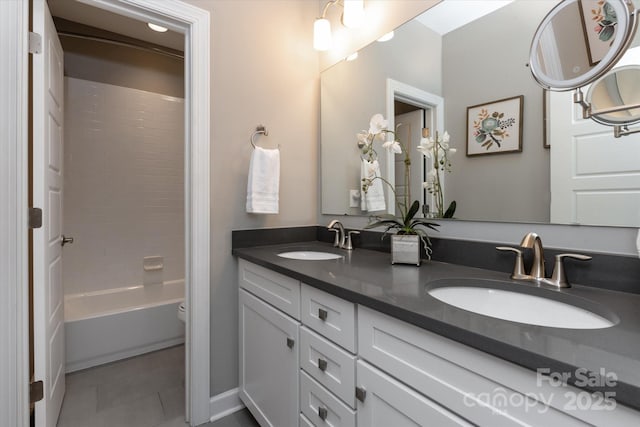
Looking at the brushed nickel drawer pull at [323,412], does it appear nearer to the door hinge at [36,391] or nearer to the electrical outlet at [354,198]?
the electrical outlet at [354,198]

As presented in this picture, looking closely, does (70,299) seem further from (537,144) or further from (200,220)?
(537,144)

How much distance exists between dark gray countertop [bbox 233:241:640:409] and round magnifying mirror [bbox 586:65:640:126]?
480mm

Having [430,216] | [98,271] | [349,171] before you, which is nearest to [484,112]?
[430,216]

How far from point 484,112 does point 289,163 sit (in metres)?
1.05

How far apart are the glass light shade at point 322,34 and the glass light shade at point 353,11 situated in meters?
0.14

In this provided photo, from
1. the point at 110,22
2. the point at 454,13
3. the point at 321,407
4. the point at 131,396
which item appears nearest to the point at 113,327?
the point at 131,396

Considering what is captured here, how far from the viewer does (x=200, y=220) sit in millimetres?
1501

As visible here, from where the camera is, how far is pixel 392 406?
75 centimetres

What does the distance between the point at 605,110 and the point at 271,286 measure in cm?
124

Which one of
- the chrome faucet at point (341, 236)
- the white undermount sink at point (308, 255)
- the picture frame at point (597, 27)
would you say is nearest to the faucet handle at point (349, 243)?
the chrome faucet at point (341, 236)

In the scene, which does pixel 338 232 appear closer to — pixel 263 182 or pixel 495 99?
pixel 263 182

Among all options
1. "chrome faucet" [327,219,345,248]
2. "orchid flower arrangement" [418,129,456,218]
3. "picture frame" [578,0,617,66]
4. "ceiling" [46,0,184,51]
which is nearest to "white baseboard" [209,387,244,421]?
"chrome faucet" [327,219,345,248]

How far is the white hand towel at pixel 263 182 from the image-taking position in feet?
5.23

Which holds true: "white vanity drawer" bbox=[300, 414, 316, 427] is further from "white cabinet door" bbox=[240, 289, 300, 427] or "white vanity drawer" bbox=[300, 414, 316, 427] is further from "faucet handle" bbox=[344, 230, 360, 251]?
"faucet handle" bbox=[344, 230, 360, 251]
